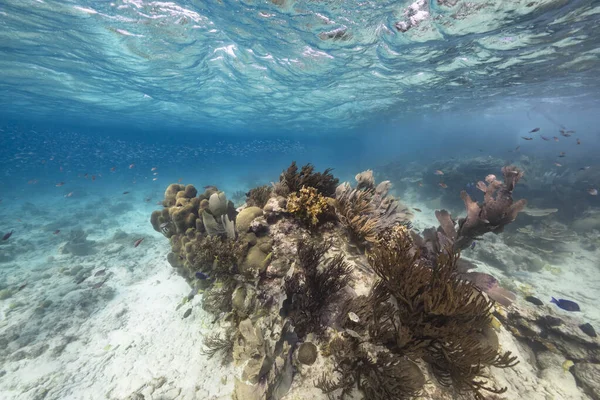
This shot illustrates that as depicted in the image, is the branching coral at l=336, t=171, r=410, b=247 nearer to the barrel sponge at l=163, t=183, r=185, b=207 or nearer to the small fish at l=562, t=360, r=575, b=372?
the small fish at l=562, t=360, r=575, b=372

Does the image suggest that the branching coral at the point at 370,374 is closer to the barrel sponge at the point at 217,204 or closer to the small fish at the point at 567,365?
the small fish at the point at 567,365

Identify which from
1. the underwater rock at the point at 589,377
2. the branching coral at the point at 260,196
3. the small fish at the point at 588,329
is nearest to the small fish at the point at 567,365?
the underwater rock at the point at 589,377

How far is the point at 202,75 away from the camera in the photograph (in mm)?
19188

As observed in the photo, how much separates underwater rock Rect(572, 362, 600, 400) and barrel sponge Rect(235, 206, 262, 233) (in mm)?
6433

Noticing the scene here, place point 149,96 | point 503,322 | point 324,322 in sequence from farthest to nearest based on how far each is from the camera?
point 149,96 → point 503,322 → point 324,322

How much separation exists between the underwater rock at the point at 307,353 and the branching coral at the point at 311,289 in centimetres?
19

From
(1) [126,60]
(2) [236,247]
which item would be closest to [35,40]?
(1) [126,60]

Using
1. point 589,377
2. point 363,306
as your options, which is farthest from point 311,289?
point 589,377

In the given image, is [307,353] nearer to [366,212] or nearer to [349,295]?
[349,295]

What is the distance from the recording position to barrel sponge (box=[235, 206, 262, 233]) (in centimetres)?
521

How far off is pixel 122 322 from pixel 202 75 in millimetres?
18321

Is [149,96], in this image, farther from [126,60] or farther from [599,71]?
[599,71]

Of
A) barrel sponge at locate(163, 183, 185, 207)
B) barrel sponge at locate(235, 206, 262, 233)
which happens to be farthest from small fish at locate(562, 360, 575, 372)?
barrel sponge at locate(163, 183, 185, 207)

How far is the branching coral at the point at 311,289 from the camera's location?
3.54 m
